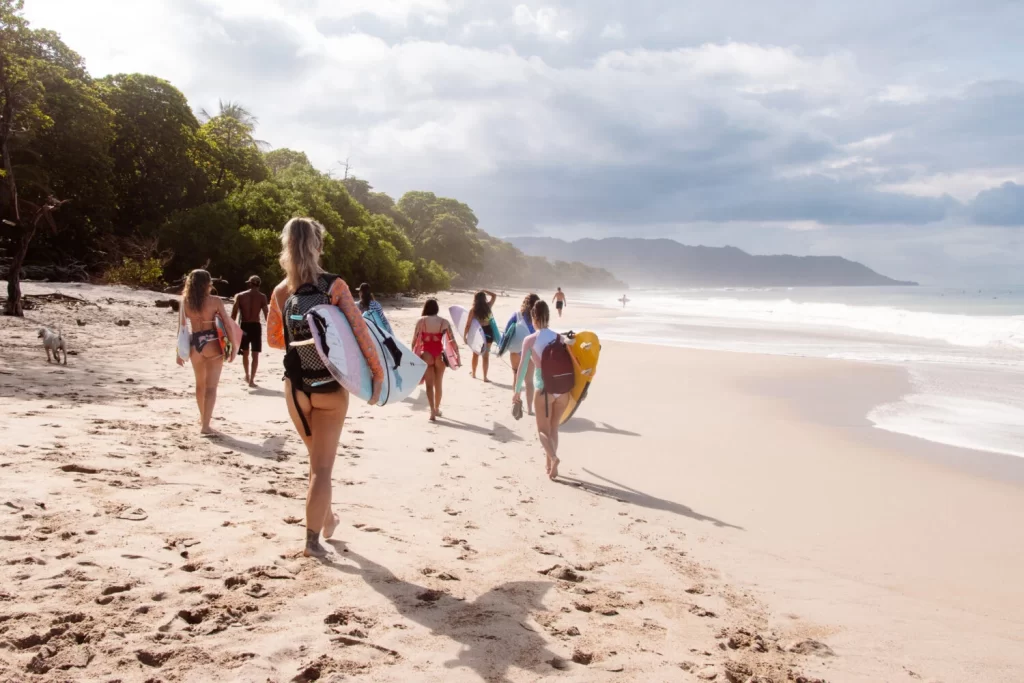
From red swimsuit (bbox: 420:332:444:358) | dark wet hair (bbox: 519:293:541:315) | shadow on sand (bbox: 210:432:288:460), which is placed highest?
dark wet hair (bbox: 519:293:541:315)

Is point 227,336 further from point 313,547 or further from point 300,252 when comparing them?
point 313,547

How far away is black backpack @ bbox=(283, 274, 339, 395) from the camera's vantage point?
11.3 feet

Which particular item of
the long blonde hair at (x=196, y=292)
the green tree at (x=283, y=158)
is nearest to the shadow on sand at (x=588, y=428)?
the long blonde hair at (x=196, y=292)

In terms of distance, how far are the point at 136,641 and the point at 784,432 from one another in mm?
7717

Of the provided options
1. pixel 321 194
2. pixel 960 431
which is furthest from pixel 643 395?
pixel 321 194

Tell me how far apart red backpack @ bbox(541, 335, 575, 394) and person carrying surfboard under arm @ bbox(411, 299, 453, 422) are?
263 cm

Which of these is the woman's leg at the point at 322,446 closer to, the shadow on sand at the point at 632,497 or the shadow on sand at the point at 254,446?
the shadow on sand at the point at 254,446

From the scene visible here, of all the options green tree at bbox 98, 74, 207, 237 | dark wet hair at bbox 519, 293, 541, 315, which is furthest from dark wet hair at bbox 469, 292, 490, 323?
green tree at bbox 98, 74, 207, 237

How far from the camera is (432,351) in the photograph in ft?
27.2

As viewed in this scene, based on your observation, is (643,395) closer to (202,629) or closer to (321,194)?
(202,629)

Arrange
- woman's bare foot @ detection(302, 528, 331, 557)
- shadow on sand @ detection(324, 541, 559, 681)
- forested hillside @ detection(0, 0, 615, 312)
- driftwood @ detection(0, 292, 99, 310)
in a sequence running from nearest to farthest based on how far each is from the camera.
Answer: shadow on sand @ detection(324, 541, 559, 681) → woman's bare foot @ detection(302, 528, 331, 557) → driftwood @ detection(0, 292, 99, 310) → forested hillside @ detection(0, 0, 615, 312)

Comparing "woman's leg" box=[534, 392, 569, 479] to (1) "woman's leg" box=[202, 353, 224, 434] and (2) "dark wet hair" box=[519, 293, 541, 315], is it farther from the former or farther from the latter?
(1) "woman's leg" box=[202, 353, 224, 434]

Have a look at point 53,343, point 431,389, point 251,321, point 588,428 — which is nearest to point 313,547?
point 431,389

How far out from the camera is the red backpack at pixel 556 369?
582cm
